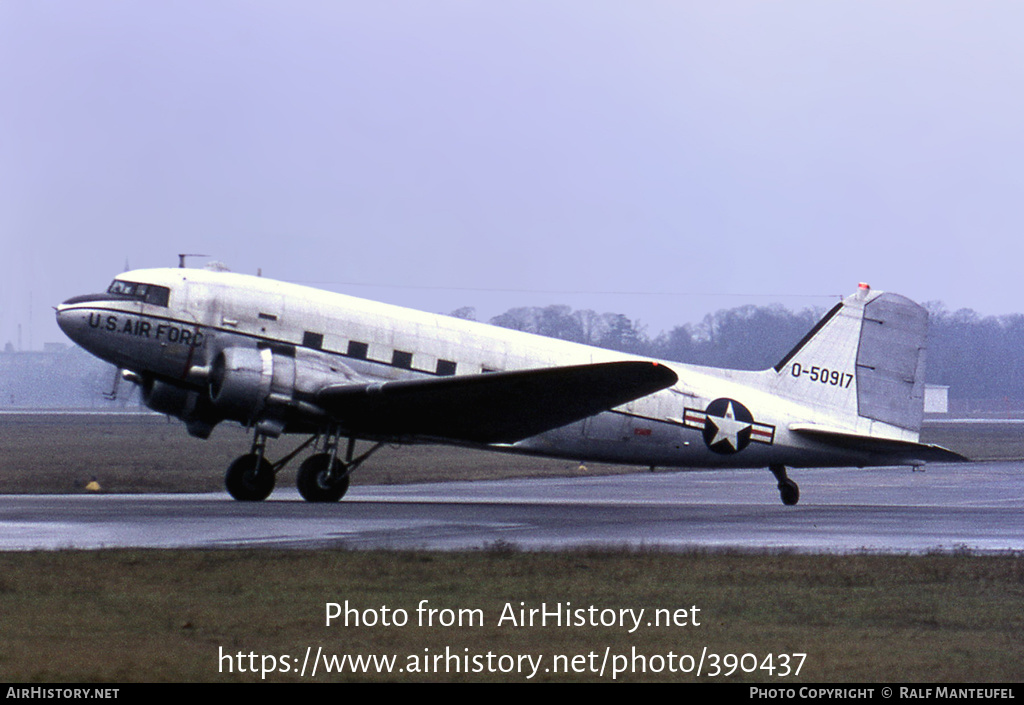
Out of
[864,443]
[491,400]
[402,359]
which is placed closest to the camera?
[491,400]

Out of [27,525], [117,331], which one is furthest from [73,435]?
[27,525]

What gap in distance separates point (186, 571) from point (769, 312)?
7157cm

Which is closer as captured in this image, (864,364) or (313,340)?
(313,340)

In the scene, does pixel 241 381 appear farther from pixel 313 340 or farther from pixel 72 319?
pixel 72 319

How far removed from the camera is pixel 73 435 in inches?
2280

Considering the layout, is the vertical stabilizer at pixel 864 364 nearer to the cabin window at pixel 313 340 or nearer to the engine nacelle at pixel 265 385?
the cabin window at pixel 313 340

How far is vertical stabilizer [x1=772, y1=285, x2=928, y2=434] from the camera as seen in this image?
77.8 ft

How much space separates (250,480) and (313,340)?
2607 mm

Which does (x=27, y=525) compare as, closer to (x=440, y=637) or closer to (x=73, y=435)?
(x=440, y=637)

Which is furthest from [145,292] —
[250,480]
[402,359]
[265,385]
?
[402,359]

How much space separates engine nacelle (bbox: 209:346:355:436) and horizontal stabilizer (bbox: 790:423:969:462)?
8.88m

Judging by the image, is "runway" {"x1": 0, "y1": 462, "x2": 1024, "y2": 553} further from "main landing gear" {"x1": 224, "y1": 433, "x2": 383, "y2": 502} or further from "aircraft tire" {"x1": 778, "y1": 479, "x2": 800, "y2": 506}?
"main landing gear" {"x1": 224, "y1": 433, "x2": 383, "y2": 502}

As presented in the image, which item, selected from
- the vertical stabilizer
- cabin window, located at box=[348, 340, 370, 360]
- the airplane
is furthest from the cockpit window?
the vertical stabilizer

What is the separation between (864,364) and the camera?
24000 mm
